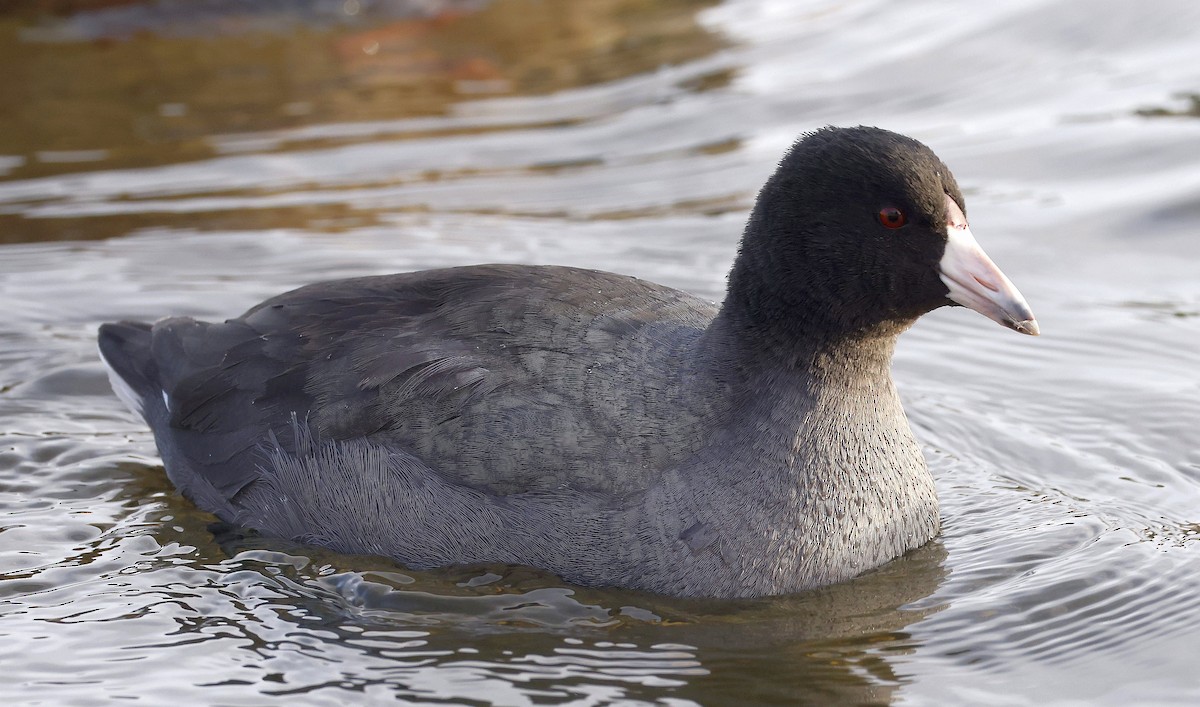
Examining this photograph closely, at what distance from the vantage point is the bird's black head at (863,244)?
5320 millimetres

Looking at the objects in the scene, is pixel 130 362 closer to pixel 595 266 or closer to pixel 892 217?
pixel 595 266

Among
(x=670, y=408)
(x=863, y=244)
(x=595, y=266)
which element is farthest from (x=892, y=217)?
(x=595, y=266)

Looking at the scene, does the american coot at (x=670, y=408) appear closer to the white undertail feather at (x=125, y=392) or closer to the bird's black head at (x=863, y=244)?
the bird's black head at (x=863, y=244)

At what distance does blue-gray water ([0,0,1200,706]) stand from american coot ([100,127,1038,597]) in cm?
19

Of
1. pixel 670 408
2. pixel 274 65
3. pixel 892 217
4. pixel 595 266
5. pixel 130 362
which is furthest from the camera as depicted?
pixel 274 65

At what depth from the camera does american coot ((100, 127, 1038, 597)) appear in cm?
538

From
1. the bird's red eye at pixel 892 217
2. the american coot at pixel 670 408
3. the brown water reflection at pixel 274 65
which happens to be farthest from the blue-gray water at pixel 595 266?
the bird's red eye at pixel 892 217

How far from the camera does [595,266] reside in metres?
8.67

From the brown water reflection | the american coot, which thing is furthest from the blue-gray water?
the american coot

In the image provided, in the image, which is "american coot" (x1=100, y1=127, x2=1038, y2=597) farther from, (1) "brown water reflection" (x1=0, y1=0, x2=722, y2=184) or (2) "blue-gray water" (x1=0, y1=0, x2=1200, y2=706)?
(1) "brown water reflection" (x1=0, y1=0, x2=722, y2=184)

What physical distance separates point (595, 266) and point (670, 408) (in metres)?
3.25

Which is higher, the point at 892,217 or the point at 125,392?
the point at 892,217

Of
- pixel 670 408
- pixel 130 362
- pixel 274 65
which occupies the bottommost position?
pixel 670 408

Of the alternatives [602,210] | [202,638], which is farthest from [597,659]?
[602,210]
